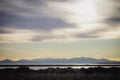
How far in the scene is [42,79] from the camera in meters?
27.3

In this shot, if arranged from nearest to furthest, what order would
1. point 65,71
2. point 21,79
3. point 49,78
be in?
point 21,79 → point 49,78 → point 65,71

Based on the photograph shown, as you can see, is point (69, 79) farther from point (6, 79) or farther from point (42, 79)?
point (6, 79)

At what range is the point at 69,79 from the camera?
89.9 ft

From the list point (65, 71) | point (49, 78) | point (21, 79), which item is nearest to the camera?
point (21, 79)

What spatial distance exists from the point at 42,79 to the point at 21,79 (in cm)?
217

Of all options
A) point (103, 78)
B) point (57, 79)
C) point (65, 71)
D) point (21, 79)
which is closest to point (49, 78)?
point (57, 79)

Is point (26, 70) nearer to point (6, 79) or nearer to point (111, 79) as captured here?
point (6, 79)

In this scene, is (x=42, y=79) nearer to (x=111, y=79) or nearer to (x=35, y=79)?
(x=35, y=79)

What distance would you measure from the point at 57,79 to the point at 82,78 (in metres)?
2.56

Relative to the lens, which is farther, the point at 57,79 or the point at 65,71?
the point at 65,71

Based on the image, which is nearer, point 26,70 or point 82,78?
point 82,78

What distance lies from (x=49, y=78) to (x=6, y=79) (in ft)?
14.5

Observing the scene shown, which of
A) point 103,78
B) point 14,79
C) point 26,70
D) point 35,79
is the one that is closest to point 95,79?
point 103,78

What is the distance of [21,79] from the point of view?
86.7 ft
